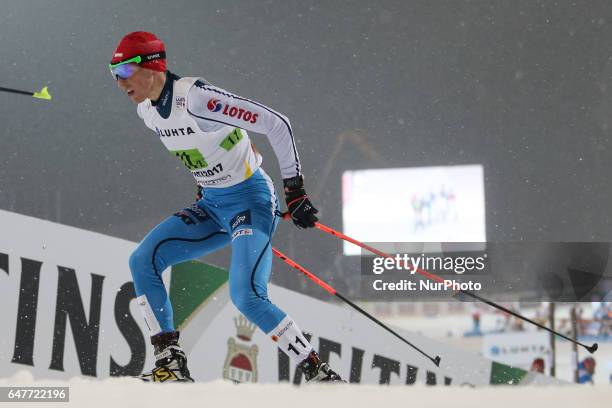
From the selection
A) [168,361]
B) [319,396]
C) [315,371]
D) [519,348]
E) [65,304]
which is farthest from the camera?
[65,304]

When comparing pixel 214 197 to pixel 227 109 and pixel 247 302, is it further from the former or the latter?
pixel 247 302

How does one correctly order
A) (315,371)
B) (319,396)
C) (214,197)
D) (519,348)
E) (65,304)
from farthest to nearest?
1. (65,304)
2. (519,348)
3. (214,197)
4. (315,371)
5. (319,396)

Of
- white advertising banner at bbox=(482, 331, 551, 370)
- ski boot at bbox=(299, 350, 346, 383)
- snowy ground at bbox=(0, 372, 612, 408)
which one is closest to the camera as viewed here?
snowy ground at bbox=(0, 372, 612, 408)

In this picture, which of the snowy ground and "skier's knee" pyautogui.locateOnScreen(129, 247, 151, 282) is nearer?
the snowy ground

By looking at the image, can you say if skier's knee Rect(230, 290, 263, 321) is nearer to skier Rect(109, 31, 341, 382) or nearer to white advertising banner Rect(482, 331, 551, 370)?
skier Rect(109, 31, 341, 382)

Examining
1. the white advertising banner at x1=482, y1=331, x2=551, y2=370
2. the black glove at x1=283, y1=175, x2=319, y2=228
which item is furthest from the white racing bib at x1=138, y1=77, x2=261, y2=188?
the white advertising banner at x1=482, y1=331, x2=551, y2=370

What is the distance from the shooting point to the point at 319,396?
1583 millimetres

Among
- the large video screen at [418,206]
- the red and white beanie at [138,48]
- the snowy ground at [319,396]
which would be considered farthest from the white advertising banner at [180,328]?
the snowy ground at [319,396]

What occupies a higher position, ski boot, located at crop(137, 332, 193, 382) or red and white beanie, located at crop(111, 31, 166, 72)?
red and white beanie, located at crop(111, 31, 166, 72)

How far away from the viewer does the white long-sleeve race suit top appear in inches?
86.9

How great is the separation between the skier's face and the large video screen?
181 centimetres

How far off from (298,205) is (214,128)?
0.37m

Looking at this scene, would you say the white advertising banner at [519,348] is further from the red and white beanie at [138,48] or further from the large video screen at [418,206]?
the red and white beanie at [138,48]

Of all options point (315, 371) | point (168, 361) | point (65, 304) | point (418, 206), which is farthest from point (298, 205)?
point (65, 304)
